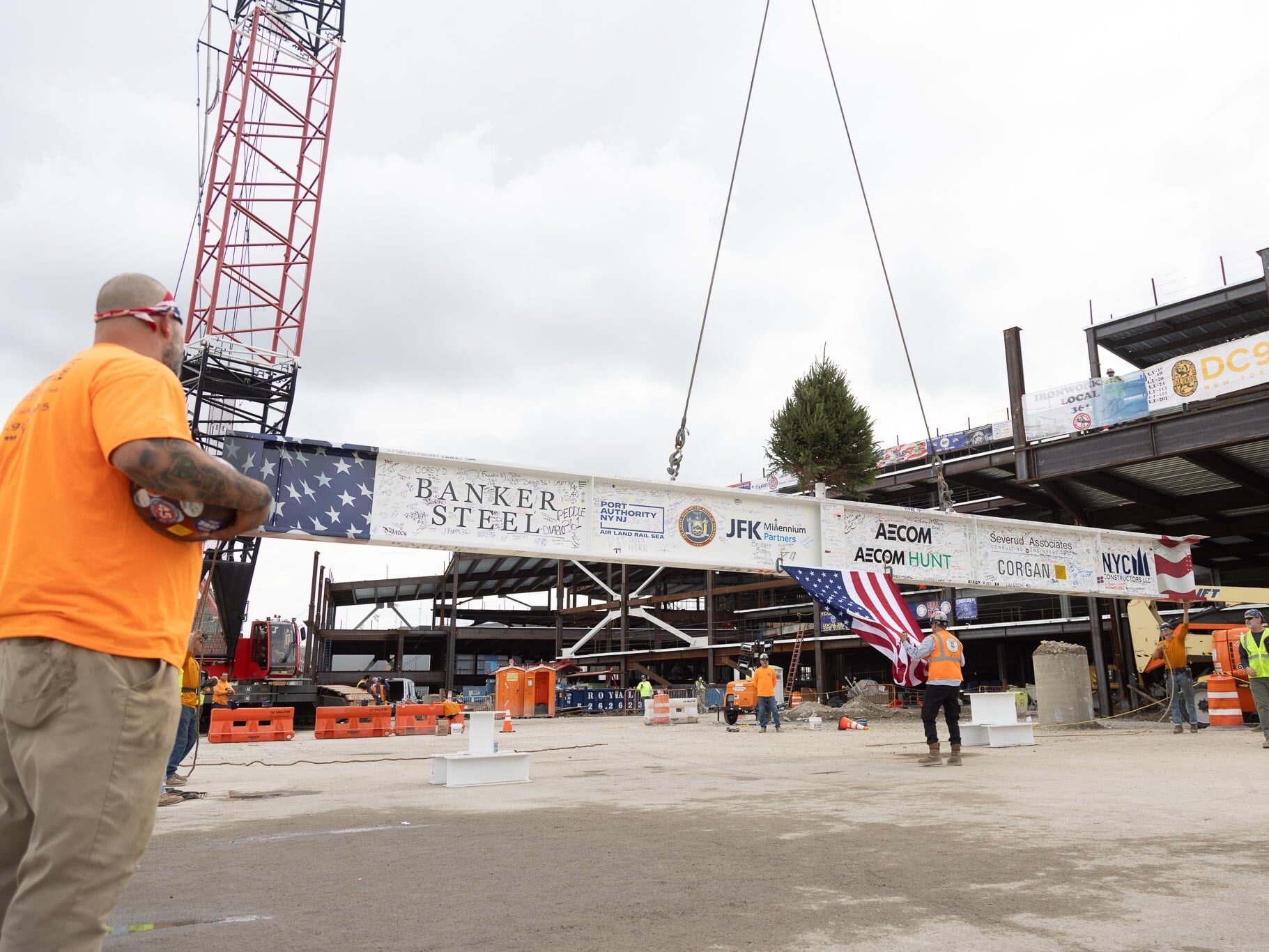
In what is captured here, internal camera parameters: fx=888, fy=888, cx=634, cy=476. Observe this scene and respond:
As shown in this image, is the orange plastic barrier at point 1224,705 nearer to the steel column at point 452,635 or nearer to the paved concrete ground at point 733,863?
the paved concrete ground at point 733,863

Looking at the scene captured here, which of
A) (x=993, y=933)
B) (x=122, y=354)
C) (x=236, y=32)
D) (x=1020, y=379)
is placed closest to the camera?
(x=122, y=354)

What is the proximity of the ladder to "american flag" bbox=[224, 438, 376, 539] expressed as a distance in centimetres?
2771

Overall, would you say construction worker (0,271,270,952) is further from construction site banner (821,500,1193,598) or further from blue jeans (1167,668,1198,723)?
blue jeans (1167,668,1198,723)

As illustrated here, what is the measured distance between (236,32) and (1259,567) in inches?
1856

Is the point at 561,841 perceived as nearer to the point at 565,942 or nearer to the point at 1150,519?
the point at 565,942

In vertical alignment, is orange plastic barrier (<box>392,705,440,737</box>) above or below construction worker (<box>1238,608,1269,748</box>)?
below

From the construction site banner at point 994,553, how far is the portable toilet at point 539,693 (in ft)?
82.8

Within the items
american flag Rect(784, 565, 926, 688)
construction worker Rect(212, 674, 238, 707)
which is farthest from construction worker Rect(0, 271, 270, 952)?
construction worker Rect(212, 674, 238, 707)

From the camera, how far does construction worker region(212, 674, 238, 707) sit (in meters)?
23.0

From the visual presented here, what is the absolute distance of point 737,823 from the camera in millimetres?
6215

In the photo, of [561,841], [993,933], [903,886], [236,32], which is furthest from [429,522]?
[236,32]

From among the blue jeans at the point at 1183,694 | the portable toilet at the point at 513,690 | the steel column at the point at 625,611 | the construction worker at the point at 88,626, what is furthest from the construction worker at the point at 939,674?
the steel column at the point at 625,611

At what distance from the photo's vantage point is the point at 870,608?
12.0m

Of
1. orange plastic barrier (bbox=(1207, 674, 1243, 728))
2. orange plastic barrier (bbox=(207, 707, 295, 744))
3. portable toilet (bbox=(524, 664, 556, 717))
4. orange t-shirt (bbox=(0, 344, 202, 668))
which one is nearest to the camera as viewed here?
orange t-shirt (bbox=(0, 344, 202, 668))
